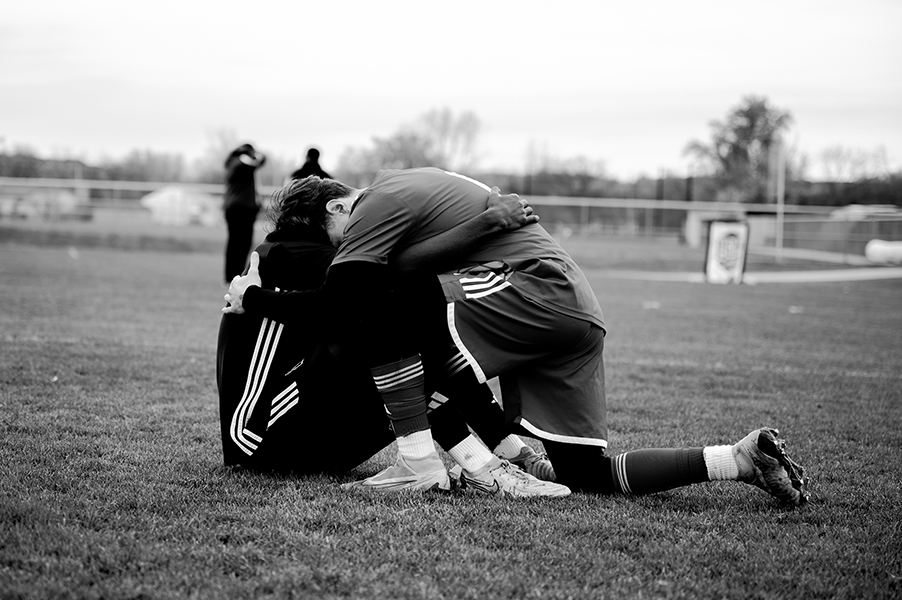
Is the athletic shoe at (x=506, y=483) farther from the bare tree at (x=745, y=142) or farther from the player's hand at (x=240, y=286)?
the bare tree at (x=745, y=142)

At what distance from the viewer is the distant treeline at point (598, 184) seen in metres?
42.7

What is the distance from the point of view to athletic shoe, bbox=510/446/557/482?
11.5 ft

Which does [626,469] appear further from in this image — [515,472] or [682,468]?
[515,472]

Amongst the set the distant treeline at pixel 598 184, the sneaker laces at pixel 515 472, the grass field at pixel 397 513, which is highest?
the distant treeline at pixel 598 184

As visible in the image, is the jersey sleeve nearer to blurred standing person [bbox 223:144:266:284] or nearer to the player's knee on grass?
the player's knee on grass

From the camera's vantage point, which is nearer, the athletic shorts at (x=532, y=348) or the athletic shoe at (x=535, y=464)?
the athletic shorts at (x=532, y=348)

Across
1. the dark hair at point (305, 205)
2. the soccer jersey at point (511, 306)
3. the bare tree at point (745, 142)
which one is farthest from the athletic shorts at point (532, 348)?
the bare tree at point (745, 142)

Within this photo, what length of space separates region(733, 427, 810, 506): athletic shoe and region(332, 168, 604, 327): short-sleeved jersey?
718 mm

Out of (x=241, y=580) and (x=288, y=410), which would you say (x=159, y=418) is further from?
(x=241, y=580)

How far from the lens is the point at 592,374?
325cm

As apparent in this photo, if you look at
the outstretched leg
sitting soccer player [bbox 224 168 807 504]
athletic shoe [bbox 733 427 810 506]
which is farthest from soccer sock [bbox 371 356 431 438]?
athletic shoe [bbox 733 427 810 506]

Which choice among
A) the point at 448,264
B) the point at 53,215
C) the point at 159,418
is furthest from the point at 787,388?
the point at 53,215

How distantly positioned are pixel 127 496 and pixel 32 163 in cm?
4481

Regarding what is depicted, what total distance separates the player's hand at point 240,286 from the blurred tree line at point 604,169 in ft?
126
